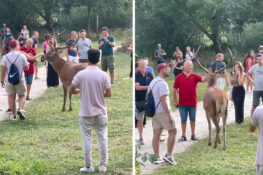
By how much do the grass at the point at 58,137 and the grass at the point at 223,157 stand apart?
70cm

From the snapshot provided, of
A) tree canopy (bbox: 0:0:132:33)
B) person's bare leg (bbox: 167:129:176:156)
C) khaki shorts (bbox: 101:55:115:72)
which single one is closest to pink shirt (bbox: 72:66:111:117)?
person's bare leg (bbox: 167:129:176:156)

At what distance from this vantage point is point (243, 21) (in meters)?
6.65

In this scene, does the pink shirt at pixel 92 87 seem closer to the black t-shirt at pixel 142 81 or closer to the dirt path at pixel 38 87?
the black t-shirt at pixel 142 81

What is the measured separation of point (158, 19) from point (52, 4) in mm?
2934

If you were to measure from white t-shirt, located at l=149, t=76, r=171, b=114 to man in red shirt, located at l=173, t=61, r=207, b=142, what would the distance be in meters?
0.18

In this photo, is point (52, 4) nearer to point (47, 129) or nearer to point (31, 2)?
point (31, 2)

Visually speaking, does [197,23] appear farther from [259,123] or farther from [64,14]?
[64,14]

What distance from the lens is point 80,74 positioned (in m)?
6.41

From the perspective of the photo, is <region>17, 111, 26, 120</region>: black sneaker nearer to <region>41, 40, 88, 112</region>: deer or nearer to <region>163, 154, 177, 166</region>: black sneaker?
<region>41, 40, 88, 112</region>: deer

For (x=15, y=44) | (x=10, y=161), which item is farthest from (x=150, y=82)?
(x=15, y=44)

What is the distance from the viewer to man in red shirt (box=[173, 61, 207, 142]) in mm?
6629

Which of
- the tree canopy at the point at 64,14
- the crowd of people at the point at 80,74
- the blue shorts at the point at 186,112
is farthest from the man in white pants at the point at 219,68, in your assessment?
the tree canopy at the point at 64,14

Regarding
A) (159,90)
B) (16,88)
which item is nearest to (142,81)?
(159,90)

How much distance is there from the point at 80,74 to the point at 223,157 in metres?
1.77
